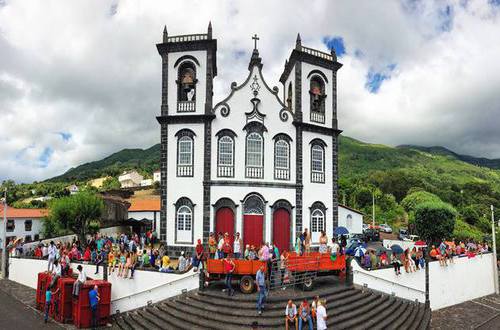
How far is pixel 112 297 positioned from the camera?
15.0m

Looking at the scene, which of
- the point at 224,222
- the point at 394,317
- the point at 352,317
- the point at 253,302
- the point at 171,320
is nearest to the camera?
the point at 171,320

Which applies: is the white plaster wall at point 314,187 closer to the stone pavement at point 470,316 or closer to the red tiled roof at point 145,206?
the stone pavement at point 470,316

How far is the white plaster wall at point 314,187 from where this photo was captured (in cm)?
2109

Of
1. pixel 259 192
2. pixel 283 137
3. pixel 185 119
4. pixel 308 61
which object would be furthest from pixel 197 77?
pixel 259 192

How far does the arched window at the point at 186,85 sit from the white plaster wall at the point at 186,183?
109 centimetres

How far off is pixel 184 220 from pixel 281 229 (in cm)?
537

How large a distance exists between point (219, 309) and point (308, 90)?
14381 mm

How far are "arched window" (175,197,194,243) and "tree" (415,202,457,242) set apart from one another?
947 inches

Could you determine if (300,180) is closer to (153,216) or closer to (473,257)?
(473,257)

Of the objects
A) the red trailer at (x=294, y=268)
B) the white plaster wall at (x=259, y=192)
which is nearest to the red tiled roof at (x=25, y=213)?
the white plaster wall at (x=259, y=192)

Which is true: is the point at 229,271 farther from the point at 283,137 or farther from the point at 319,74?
the point at 319,74

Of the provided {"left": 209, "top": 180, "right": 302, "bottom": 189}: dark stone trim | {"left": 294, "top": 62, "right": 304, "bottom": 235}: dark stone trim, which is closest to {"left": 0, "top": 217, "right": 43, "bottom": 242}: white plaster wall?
{"left": 209, "top": 180, "right": 302, "bottom": 189}: dark stone trim

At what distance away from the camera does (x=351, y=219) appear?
96.4 feet

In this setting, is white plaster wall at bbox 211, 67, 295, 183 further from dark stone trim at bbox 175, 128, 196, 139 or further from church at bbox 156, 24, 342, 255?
dark stone trim at bbox 175, 128, 196, 139
